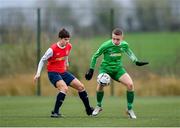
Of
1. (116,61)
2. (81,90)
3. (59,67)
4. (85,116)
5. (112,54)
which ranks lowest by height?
(85,116)

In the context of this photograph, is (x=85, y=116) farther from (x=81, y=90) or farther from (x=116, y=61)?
(x=116, y=61)

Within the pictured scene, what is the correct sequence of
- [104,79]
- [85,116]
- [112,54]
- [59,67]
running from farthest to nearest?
[85,116] → [59,67] → [112,54] → [104,79]

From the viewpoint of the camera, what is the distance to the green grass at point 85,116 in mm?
14344

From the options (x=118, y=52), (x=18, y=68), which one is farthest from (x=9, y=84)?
(x=118, y=52)

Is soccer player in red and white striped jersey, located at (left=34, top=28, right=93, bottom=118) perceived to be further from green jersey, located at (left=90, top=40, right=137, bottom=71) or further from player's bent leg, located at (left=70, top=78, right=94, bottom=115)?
green jersey, located at (left=90, top=40, right=137, bottom=71)

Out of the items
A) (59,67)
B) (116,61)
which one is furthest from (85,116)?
(116,61)

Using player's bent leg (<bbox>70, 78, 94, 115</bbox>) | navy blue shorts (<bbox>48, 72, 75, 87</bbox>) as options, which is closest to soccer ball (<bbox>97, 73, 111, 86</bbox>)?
player's bent leg (<bbox>70, 78, 94, 115</bbox>)

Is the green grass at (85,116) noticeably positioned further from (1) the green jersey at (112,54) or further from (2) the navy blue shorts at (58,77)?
(1) the green jersey at (112,54)

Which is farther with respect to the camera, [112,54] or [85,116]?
[85,116]

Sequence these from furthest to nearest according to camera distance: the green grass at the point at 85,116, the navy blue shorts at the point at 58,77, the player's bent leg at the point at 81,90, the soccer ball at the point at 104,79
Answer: the player's bent leg at the point at 81,90 → the navy blue shorts at the point at 58,77 → the soccer ball at the point at 104,79 → the green grass at the point at 85,116

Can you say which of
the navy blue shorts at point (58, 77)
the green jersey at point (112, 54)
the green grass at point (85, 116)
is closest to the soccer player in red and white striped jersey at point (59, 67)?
the navy blue shorts at point (58, 77)

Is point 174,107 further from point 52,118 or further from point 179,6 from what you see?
point 179,6

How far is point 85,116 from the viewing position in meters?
16.4

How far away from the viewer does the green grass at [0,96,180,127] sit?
565 inches
